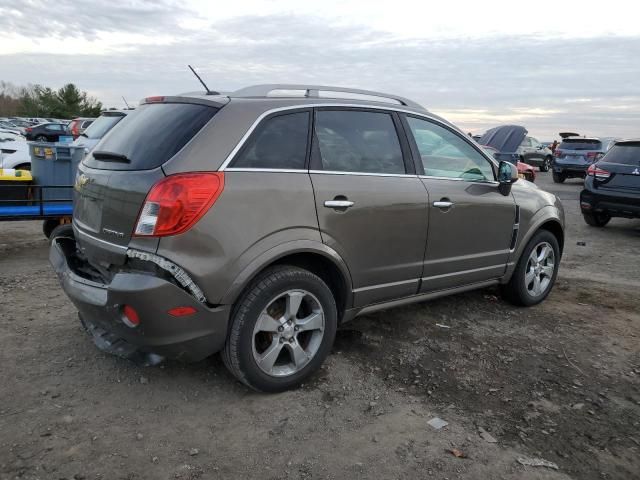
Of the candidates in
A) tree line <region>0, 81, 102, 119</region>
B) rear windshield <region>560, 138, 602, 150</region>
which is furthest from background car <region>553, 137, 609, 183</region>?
tree line <region>0, 81, 102, 119</region>

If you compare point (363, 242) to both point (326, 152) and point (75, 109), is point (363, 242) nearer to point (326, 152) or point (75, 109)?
point (326, 152)

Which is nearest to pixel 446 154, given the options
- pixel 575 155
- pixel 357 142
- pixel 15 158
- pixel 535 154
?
pixel 357 142

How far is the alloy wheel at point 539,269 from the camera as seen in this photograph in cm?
509

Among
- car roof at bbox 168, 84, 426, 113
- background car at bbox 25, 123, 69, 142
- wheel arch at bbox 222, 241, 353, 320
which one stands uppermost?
car roof at bbox 168, 84, 426, 113

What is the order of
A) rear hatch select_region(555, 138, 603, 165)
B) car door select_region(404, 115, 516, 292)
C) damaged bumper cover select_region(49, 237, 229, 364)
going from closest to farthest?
damaged bumper cover select_region(49, 237, 229, 364) → car door select_region(404, 115, 516, 292) → rear hatch select_region(555, 138, 603, 165)

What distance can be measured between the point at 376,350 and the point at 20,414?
229cm

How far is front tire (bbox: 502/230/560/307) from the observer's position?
16.3ft

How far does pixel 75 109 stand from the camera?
55594 millimetres

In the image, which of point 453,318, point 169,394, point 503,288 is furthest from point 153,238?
point 503,288

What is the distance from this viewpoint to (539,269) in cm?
518

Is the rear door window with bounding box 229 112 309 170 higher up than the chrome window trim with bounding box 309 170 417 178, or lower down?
higher up

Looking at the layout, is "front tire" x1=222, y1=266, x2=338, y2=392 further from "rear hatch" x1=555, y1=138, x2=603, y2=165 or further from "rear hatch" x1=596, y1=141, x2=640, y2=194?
"rear hatch" x1=555, y1=138, x2=603, y2=165

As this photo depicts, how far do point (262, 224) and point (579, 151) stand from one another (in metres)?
19.0

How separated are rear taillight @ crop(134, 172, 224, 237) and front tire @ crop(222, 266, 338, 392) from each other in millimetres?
543
